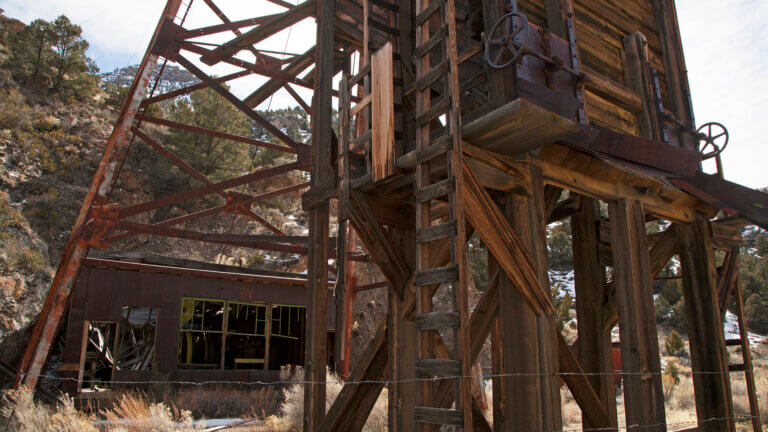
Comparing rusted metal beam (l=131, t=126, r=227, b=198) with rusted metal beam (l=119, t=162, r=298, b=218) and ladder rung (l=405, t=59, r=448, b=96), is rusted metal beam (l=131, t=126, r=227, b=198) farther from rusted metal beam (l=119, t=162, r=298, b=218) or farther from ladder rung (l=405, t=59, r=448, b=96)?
ladder rung (l=405, t=59, r=448, b=96)

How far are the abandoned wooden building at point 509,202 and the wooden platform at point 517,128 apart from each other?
0.02 meters

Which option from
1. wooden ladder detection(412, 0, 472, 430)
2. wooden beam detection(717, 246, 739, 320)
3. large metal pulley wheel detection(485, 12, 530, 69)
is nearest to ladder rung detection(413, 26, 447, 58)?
wooden ladder detection(412, 0, 472, 430)

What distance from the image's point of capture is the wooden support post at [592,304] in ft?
24.3

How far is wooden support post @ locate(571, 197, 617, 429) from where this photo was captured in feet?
24.3

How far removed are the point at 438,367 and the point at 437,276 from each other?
0.70 m

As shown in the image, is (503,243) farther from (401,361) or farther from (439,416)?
(401,361)

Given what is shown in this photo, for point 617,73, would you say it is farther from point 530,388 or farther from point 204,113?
point 204,113

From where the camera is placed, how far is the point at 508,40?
4.88 metres

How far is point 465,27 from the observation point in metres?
6.96

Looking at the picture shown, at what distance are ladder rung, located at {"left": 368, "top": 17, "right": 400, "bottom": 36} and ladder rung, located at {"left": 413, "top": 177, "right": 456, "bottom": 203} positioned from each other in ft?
7.37

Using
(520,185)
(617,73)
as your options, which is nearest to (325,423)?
(520,185)

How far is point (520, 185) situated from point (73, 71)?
34.9 meters

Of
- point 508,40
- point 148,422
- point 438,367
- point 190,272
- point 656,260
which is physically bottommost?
point 148,422

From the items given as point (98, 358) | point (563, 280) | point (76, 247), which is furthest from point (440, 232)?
point (563, 280)
